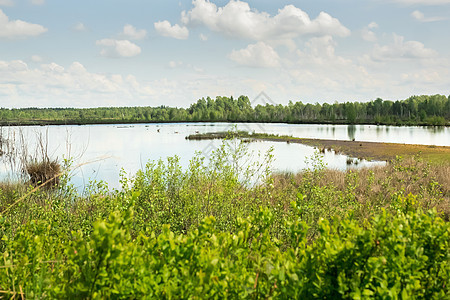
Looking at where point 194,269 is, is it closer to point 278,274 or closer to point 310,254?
point 278,274

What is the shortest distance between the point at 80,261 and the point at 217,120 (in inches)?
5783

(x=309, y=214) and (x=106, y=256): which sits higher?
(x=106, y=256)

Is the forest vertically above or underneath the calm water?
above

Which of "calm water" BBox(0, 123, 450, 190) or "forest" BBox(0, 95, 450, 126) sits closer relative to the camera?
"calm water" BBox(0, 123, 450, 190)

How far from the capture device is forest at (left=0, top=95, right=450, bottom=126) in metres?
127

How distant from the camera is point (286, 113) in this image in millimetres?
160375

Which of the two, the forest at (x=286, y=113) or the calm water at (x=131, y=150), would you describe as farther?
the forest at (x=286, y=113)

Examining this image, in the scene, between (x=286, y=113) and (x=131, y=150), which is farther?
(x=286, y=113)

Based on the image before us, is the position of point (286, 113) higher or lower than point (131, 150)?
higher

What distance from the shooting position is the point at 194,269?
263 cm

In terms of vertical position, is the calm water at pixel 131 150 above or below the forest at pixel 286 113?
below

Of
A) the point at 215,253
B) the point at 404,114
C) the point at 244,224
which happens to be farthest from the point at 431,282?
the point at 404,114

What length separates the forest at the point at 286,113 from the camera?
12681 cm

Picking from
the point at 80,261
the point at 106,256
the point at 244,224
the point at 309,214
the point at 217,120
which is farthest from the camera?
the point at 217,120
